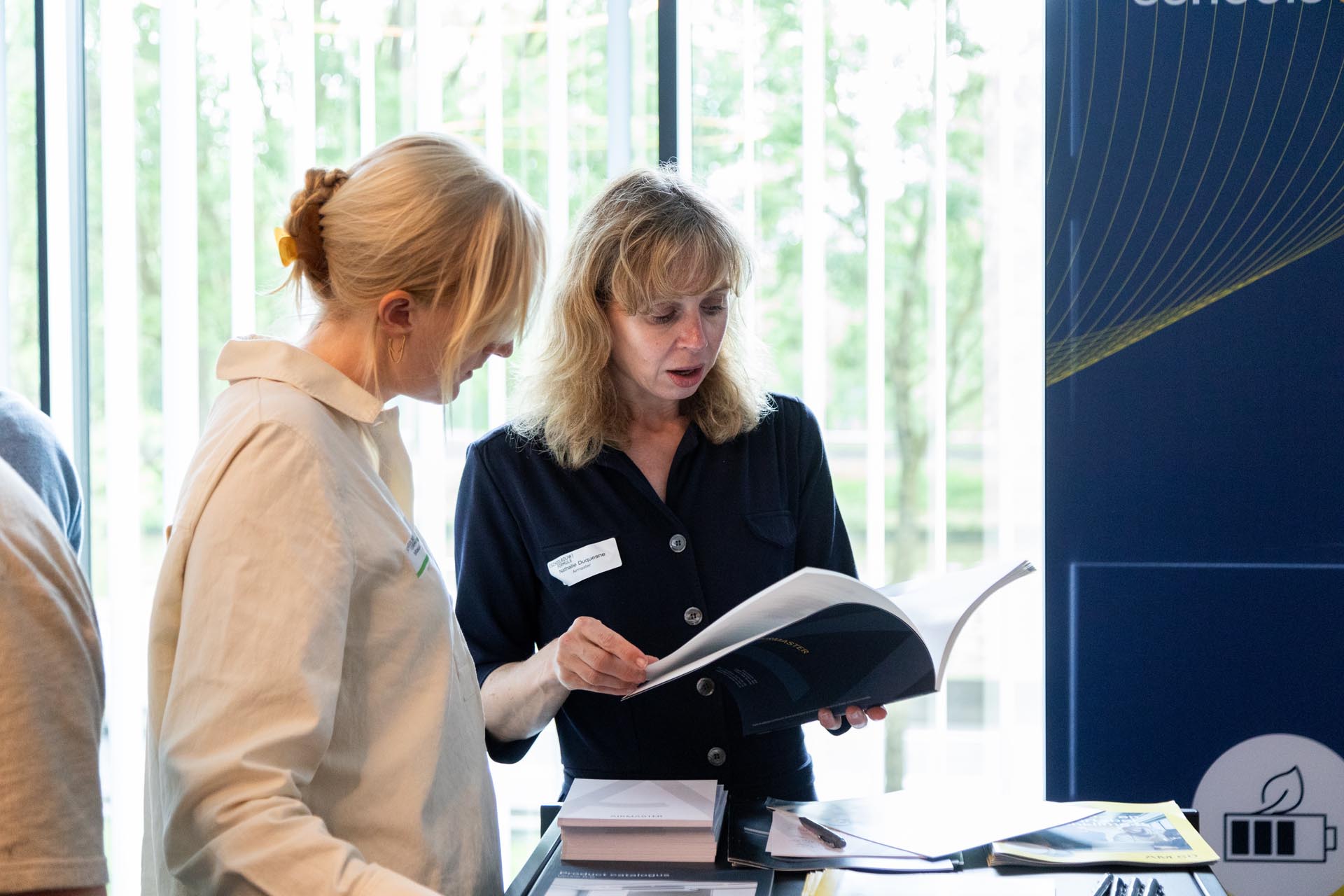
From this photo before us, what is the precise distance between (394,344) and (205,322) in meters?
1.91

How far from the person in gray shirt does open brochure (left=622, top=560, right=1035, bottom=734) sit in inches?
38.5

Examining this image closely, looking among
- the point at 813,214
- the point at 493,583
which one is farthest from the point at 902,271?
the point at 493,583

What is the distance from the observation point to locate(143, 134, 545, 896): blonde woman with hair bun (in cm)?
93

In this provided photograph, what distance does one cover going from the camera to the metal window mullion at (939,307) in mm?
2543

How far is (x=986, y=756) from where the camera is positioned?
8.45 ft

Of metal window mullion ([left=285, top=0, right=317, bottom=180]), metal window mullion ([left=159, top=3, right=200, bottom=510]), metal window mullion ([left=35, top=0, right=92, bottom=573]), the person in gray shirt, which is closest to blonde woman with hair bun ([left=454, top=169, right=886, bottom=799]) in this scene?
the person in gray shirt

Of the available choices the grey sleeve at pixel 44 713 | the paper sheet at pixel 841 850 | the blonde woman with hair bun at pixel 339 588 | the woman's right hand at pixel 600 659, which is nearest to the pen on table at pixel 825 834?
the paper sheet at pixel 841 850

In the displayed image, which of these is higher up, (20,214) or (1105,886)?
(20,214)

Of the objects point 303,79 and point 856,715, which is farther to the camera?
point 303,79

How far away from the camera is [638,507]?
1818 mm

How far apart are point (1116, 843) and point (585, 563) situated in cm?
83

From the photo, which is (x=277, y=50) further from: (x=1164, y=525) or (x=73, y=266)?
(x=1164, y=525)

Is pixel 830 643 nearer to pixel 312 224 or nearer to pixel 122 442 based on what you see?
pixel 312 224

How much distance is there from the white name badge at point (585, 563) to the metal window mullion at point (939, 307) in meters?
1.06
